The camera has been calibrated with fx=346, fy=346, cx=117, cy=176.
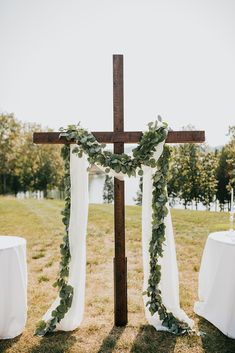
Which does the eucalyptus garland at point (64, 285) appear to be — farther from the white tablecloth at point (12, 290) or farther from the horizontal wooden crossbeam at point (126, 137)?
the white tablecloth at point (12, 290)

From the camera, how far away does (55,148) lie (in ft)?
134

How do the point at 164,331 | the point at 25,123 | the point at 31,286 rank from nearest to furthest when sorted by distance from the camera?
1. the point at 164,331
2. the point at 31,286
3. the point at 25,123

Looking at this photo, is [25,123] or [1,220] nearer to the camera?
[1,220]

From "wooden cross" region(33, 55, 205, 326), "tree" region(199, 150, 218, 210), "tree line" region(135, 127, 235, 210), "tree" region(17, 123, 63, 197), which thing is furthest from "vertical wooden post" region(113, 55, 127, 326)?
"tree" region(17, 123, 63, 197)

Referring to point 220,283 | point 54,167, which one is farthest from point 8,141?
point 220,283

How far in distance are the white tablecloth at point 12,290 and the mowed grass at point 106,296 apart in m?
0.18

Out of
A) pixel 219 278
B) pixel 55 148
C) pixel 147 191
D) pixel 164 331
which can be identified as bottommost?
pixel 164 331

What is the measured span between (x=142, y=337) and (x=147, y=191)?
191 centimetres

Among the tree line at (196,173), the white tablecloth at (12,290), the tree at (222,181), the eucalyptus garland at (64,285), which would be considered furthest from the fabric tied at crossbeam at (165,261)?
the tree at (222,181)

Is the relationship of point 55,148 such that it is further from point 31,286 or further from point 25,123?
point 31,286

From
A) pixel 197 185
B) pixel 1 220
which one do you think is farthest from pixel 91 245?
pixel 197 185

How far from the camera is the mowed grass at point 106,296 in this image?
4.27m

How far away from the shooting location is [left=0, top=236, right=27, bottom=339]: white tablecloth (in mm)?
4340

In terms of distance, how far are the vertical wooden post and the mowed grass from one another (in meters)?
0.28
